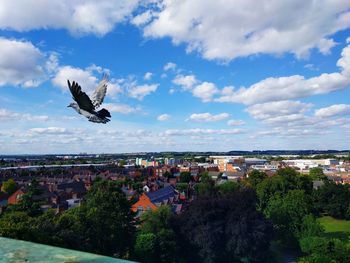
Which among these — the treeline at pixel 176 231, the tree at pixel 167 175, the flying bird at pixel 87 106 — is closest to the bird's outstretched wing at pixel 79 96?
the flying bird at pixel 87 106

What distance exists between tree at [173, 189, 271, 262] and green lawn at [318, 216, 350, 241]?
12.8 metres

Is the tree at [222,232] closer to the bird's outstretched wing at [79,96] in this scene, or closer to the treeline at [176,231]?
the treeline at [176,231]

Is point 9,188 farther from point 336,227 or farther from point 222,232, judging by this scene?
point 336,227

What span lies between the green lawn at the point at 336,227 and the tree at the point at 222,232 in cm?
1281

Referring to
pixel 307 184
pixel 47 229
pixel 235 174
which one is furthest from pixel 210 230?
pixel 235 174

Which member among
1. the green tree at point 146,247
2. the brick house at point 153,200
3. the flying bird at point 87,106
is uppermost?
the flying bird at point 87,106

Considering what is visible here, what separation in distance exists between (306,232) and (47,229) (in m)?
19.7

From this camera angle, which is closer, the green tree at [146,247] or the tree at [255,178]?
the green tree at [146,247]

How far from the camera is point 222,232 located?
27703 millimetres

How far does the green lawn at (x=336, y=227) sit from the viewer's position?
38562 mm

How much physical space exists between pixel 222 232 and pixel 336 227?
22.4m

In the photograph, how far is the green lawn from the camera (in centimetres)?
3856

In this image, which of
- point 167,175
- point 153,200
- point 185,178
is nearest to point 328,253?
point 153,200

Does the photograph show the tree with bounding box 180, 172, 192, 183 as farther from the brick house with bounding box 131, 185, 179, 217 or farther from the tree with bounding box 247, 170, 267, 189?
the brick house with bounding box 131, 185, 179, 217
